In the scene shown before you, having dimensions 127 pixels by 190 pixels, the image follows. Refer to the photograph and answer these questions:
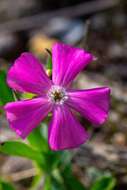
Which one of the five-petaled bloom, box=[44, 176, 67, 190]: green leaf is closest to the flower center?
the five-petaled bloom

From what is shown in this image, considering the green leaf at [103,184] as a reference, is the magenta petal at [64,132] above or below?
above

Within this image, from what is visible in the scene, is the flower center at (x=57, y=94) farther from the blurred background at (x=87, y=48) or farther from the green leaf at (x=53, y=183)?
the blurred background at (x=87, y=48)

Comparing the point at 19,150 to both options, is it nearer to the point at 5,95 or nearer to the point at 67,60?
the point at 5,95

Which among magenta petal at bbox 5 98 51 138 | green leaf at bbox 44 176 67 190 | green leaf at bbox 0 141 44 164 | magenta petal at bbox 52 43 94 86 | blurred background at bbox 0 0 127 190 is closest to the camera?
magenta petal at bbox 5 98 51 138

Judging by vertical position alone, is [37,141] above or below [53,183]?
above

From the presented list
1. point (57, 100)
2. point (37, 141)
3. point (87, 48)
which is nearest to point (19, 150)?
point (37, 141)

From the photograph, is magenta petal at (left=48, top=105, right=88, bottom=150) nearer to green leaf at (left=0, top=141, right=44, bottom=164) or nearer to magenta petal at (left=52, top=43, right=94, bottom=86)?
magenta petal at (left=52, top=43, right=94, bottom=86)

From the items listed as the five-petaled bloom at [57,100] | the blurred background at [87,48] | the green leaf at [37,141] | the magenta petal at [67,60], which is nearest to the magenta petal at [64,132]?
the five-petaled bloom at [57,100]
